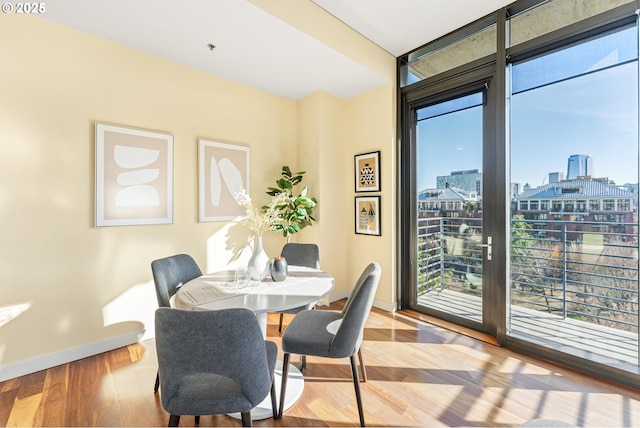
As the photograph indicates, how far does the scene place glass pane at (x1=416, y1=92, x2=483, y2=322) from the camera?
3104mm

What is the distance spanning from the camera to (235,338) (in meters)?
1.23

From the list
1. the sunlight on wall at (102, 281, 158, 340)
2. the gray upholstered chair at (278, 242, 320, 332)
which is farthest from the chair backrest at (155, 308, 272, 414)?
the sunlight on wall at (102, 281, 158, 340)

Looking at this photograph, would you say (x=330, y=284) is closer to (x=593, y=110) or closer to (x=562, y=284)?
(x=562, y=284)

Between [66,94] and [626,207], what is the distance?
176 inches

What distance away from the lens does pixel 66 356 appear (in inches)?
96.5

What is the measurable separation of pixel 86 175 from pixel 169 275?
1.22m

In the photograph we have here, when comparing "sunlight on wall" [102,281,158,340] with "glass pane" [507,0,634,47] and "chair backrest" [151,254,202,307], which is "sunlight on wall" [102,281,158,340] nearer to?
"chair backrest" [151,254,202,307]

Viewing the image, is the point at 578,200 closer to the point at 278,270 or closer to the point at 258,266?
the point at 278,270

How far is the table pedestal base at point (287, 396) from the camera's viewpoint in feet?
6.07

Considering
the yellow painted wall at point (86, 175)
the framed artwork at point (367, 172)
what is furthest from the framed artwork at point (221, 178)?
the framed artwork at point (367, 172)

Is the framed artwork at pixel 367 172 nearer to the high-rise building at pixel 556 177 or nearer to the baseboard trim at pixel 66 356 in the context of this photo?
the high-rise building at pixel 556 177

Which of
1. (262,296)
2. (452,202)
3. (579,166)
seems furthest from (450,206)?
(262,296)

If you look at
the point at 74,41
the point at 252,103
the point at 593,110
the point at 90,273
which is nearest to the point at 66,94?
the point at 74,41

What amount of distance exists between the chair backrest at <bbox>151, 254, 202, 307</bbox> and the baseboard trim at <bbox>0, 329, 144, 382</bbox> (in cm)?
102
